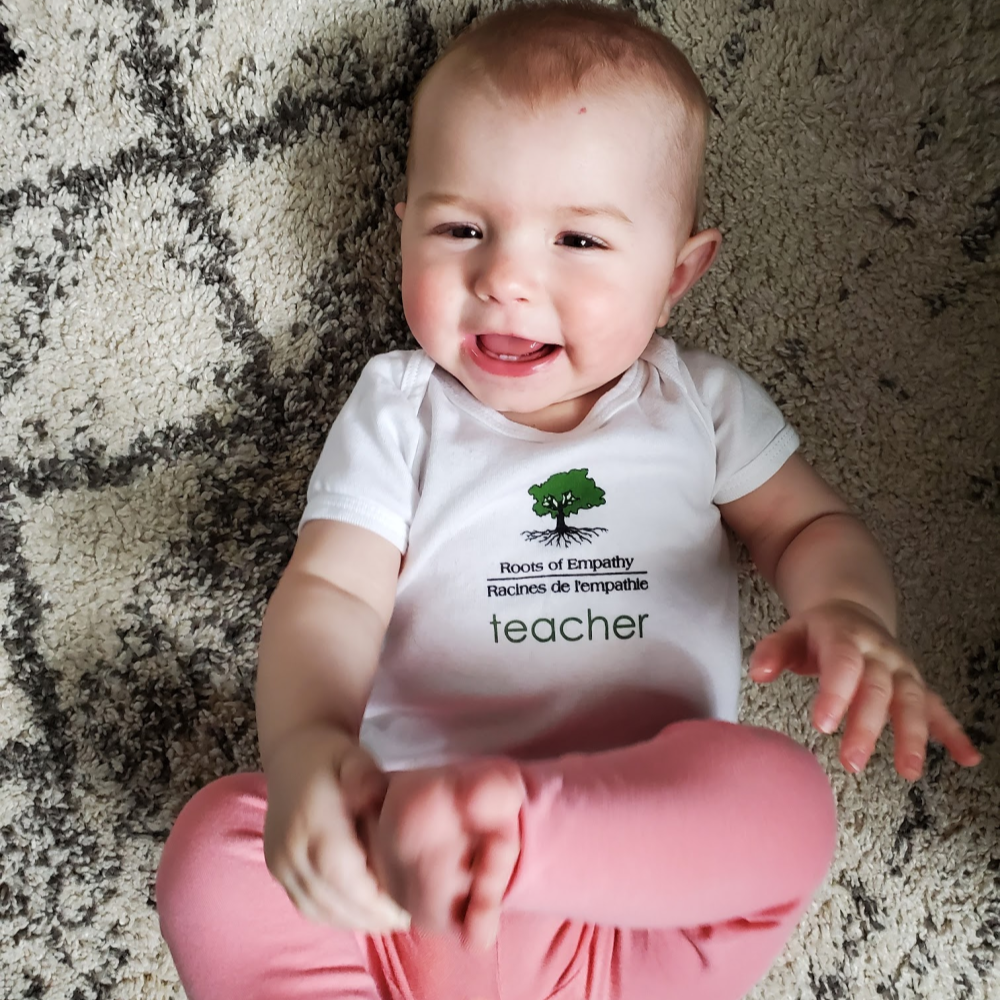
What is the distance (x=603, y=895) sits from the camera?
1.97 feet

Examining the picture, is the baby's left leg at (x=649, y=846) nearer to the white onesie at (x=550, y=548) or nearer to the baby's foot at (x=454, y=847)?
the baby's foot at (x=454, y=847)

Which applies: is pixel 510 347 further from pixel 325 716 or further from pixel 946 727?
pixel 946 727

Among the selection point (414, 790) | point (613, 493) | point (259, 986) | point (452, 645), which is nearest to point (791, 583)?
point (613, 493)

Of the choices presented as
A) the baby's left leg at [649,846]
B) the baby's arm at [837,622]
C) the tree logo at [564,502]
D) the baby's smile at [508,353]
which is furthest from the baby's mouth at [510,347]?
the baby's left leg at [649,846]

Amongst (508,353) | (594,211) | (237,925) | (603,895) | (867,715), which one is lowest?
(237,925)

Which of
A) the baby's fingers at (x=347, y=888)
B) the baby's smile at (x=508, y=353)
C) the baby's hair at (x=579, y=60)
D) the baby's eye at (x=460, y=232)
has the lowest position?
the baby's fingers at (x=347, y=888)

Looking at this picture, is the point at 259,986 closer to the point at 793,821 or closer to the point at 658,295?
the point at 793,821

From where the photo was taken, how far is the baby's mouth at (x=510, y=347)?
2.60 feet

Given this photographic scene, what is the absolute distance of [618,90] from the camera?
0.75 metres

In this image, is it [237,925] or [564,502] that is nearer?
[237,925]

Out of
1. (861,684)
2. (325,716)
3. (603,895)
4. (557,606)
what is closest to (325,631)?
(325,716)

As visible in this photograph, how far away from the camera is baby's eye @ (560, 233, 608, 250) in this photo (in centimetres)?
76

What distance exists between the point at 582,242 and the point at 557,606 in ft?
0.97

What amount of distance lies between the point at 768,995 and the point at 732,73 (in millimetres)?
854
